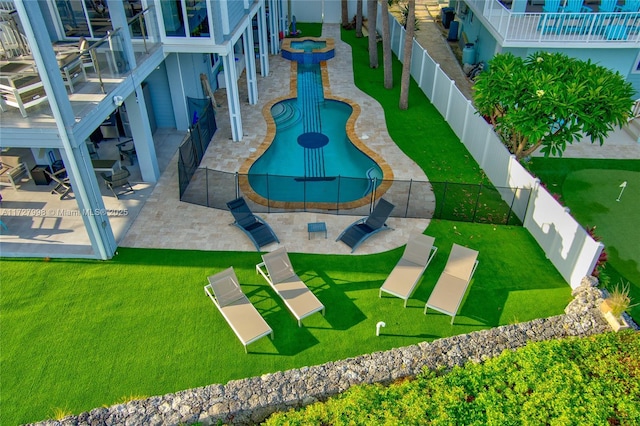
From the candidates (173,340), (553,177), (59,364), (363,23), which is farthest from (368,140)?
(363,23)

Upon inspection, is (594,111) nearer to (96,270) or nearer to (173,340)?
(173,340)

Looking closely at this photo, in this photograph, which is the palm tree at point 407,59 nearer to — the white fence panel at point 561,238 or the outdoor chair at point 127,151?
the white fence panel at point 561,238

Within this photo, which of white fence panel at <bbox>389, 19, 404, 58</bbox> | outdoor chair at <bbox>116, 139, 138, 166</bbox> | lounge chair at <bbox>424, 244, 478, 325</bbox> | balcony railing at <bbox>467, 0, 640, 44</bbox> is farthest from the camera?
white fence panel at <bbox>389, 19, 404, 58</bbox>

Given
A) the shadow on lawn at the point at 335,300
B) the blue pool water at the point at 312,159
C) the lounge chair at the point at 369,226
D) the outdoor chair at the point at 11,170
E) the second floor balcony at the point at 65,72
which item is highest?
the second floor balcony at the point at 65,72

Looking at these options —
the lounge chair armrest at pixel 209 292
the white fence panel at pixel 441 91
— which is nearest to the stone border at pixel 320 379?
the lounge chair armrest at pixel 209 292

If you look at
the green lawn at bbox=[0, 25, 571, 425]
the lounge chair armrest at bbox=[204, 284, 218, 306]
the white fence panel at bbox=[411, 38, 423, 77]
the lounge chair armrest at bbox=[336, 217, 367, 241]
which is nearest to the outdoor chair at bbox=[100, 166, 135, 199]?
the green lawn at bbox=[0, 25, 571, 425]

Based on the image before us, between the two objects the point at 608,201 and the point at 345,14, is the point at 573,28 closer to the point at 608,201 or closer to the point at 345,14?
the point at 608,201

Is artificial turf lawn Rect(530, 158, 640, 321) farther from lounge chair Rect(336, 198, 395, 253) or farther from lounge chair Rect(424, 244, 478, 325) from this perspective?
lounge chair Rect(336, 198, 395, 253)
